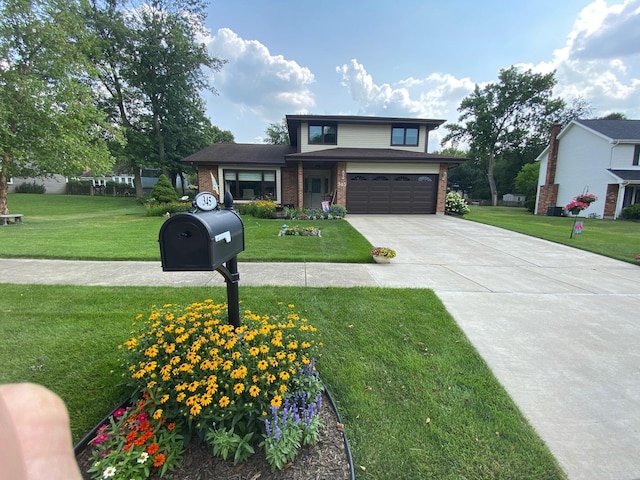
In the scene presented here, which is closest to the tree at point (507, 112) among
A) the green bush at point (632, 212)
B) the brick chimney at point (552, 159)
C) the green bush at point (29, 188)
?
the brick chimney at point (552, 159)

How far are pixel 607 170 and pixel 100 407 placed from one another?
27.8 metres

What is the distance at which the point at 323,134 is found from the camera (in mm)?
18312

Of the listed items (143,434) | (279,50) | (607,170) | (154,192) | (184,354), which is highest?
(279,50)

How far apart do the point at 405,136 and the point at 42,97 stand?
1785 centimetres

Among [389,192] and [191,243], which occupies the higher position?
[389,192]

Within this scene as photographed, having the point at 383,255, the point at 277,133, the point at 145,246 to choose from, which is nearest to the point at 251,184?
the point at 145,246

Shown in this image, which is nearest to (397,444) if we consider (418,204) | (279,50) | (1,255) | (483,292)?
(483,292)

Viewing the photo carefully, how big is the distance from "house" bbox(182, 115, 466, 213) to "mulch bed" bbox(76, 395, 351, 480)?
1516cm

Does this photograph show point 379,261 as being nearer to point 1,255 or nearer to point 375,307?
point 375,307

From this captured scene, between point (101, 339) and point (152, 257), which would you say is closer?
point (101, 339)

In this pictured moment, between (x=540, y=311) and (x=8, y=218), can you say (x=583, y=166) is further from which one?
(x=8, y=218)

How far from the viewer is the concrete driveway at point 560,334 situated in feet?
7.29

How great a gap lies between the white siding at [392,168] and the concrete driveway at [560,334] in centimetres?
967

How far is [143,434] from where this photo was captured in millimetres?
1923
